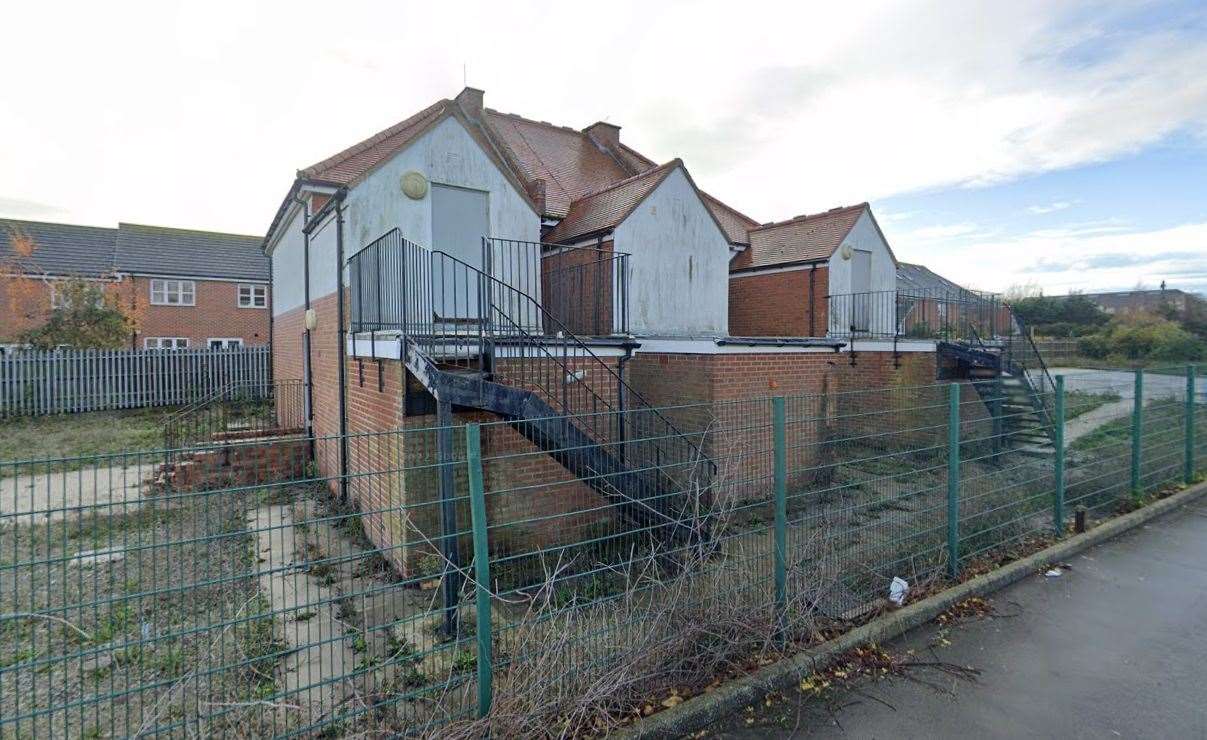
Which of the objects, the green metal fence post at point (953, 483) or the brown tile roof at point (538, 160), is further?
the brown tile roof at point (538, 160)

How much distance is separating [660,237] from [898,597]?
23.8 ft

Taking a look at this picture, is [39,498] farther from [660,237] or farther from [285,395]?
[660,237]

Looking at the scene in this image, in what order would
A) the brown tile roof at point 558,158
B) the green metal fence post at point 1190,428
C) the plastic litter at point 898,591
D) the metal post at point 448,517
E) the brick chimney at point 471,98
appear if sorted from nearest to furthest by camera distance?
the metal post at point 448,517 < the plastic litter at point 898,591 < the green metal fence post at point 1190,428 < the brown tile roof at point 558,158 < the brick chimney at point 471,98

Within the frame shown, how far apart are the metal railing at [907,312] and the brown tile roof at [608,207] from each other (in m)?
4.96

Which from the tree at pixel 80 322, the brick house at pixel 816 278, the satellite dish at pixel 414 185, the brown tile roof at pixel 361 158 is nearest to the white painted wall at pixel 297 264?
the brown tile roof at pixel 361 158

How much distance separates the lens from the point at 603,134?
1645cm

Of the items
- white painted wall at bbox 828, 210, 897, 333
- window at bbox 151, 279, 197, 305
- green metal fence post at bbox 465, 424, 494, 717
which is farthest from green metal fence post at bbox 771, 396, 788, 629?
window at bbox 151, 279, 197, 305

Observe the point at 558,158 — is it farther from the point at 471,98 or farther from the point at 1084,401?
the point at 1084,401

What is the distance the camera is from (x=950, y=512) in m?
5.06

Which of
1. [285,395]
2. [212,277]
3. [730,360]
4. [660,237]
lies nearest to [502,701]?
[730,360]

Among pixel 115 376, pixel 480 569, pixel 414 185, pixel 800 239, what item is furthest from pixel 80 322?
pixel 480 569

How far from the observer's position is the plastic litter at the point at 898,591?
15.2 feet

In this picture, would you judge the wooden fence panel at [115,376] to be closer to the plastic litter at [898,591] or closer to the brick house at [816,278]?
the brick house at [816,278]

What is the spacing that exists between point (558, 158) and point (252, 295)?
1906 centimetres
